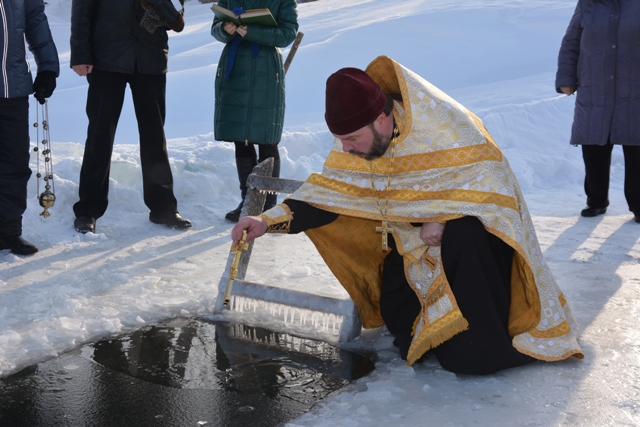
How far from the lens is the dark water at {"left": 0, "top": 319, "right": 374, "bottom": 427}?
2.61 m

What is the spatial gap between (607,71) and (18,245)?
435 cm

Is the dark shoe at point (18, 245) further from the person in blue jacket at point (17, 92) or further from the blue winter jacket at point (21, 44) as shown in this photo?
the blue winter jacket at point (21, 44)

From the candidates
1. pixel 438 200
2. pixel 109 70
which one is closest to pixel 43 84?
pixel 109 70

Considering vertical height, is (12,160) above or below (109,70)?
below

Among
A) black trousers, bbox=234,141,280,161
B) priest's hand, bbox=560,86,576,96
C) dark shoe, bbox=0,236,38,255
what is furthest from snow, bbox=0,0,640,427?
priest's hand, bbox=560,86,576,96

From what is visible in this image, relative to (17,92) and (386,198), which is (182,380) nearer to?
(386,198)

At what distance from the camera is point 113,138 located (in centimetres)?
498

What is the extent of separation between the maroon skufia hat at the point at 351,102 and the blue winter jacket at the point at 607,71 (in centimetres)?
327

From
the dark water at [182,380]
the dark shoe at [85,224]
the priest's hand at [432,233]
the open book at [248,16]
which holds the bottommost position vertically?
the dark water at [182,380]

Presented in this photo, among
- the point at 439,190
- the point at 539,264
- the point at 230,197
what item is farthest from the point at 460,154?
the point at 230,197

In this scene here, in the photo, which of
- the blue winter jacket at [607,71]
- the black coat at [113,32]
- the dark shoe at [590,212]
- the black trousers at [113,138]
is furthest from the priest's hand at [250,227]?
the dark shoe at [590,212]

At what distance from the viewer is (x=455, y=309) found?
9.32 ft

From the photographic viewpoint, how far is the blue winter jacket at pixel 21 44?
14.3 ft

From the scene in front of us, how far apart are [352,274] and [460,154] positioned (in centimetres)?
79
